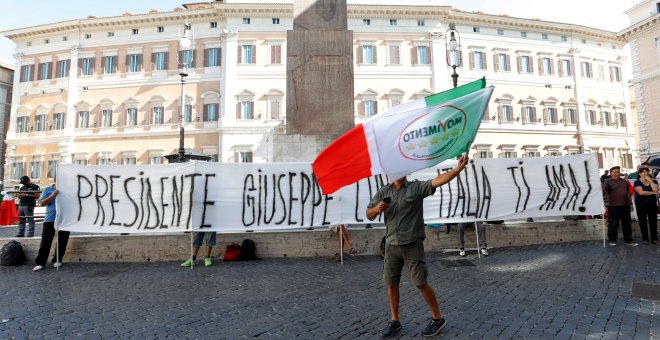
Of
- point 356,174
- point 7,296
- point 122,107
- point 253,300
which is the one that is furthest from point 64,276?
point 122,107

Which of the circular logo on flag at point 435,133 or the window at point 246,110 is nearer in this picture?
the circular logo on flag at point 435,133

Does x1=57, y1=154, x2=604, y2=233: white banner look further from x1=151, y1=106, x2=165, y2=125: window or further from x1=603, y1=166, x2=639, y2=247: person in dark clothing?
x1=151, y1=106, x2=165, y2=125: window

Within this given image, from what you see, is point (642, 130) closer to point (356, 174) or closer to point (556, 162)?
point (556, 162)

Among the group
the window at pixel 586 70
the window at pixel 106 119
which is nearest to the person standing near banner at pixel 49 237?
the window at pixel 106 119

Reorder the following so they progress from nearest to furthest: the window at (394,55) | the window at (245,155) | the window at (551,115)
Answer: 1. the window at (245,155)
2. the window at (394,55)
3. the window at (551,115)

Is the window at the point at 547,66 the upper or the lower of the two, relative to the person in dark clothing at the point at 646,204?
upper

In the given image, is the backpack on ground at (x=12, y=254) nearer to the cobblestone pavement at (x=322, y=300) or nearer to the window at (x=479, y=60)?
the cobblestone pavement at (x=322, y=300)

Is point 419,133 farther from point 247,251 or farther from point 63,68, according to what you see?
point 63,68

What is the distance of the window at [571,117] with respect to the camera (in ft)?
113

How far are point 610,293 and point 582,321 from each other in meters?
1.26

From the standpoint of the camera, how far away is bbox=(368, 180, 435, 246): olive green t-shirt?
3.47 m

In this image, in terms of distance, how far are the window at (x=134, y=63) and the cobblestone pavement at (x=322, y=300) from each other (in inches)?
1195

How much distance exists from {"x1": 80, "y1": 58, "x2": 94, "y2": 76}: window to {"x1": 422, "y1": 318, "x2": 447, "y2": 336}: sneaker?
38.5 m

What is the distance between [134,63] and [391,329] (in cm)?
3608
